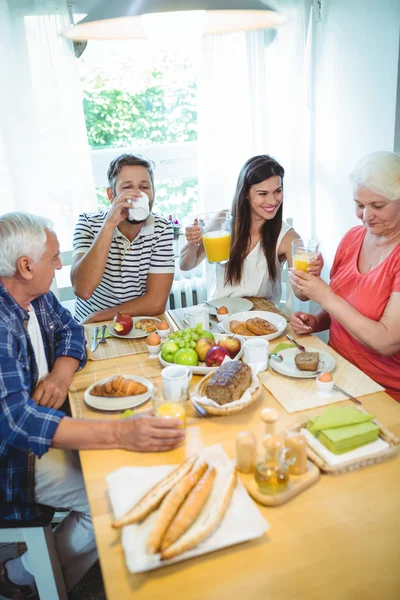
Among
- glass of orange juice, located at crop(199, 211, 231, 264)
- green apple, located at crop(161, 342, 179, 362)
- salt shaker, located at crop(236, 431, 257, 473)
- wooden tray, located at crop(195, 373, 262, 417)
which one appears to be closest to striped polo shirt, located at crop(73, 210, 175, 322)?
glass of orange juice, located at crop(199, 211, 231, 264)

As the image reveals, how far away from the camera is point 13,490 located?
1.46m

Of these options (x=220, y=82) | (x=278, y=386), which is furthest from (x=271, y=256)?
(x=220, y=82)

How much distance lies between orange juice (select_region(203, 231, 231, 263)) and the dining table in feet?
3.36

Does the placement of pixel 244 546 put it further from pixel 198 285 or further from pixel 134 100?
pixel 134 100

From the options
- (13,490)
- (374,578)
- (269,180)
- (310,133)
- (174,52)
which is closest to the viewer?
(374,578)

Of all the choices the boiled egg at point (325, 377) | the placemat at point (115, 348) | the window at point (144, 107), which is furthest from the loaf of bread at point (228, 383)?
the window at point (144, 107)

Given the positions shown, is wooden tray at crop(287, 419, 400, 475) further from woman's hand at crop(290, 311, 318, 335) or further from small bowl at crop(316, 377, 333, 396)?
woman's hand at crop(290, 311, 318, 335)

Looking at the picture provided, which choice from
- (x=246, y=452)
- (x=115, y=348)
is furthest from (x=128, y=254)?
(x=246, y=452)

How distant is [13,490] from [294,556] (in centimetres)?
92

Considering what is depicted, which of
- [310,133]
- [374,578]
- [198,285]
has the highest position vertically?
[310,133]

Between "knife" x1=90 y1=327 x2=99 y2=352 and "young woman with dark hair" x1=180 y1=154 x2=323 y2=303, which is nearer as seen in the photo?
"knife" x1=90 y1=327 x2=99 y2=352

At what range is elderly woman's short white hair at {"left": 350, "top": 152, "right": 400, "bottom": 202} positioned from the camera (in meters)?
1.74

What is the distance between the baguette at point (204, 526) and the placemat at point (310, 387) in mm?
414

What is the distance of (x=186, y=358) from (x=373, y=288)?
78cm
